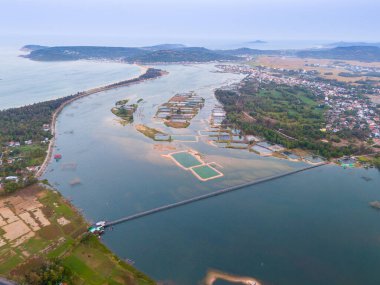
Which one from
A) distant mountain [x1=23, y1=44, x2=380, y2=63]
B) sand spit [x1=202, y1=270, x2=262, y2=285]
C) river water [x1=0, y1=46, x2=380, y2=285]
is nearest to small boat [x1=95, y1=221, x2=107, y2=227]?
river water [x1=0, y1=46, x2=380, y2=285]

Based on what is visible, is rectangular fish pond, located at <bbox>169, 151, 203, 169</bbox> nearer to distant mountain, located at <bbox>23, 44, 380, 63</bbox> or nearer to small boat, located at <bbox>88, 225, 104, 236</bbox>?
small boat, located at <bbox>88, 225, 104, 236</bbox>

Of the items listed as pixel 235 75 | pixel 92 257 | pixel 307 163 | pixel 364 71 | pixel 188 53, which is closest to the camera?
pixel 92 257

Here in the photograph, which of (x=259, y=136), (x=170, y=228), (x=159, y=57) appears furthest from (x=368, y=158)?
(x=159, y=57)

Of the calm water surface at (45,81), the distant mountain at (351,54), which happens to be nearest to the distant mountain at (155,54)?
the distant mountain at (351,54)

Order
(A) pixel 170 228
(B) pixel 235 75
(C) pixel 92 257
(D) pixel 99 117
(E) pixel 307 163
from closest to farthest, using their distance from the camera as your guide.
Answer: (C) pixel 92 257
(A) pixel 170 228
(E) pixel 307 163
(D) pixel 99 117
(B) pixel 235 75

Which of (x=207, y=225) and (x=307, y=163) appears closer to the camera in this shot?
(x=207, y=225)

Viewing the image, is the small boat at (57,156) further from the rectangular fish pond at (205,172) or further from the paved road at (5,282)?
the paved road at (5,282)

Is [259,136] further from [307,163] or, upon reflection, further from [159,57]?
[159,57]

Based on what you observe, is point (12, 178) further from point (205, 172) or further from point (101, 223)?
point (205, 172)
